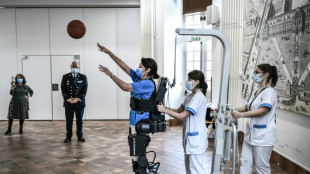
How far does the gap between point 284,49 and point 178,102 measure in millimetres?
3899

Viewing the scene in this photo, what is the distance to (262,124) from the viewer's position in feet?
9.16

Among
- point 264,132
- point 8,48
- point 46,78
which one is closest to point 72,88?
point 46,78

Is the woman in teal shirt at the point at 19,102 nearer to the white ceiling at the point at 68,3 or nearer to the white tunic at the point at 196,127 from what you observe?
the white ceiling at the point at 68,3

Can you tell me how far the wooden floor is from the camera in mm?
4051

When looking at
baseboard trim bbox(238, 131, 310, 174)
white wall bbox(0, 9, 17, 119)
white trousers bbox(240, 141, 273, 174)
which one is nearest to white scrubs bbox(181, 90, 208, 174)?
white trousers bbox(240, 141, 273, 174)

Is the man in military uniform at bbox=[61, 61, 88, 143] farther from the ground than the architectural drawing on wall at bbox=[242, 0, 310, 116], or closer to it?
closer to it

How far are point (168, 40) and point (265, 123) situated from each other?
15.3 feet

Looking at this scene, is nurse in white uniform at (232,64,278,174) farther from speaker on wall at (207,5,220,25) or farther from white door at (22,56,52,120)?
white door at (22,56,52,120)

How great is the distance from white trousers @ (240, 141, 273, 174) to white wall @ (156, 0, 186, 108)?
171 inches

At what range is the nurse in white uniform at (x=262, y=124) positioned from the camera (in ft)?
8.95

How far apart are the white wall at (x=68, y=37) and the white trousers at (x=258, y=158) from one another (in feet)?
18.3

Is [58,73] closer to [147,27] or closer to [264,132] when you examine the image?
[147,27]

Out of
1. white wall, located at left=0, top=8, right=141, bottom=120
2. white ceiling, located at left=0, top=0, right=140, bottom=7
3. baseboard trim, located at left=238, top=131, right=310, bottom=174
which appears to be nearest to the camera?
baseboard trim, located at left=238, top=131, right=310, bottom=174

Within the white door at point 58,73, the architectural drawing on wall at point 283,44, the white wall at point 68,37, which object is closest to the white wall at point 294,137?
the architectural drawing on wall at point 283,44
